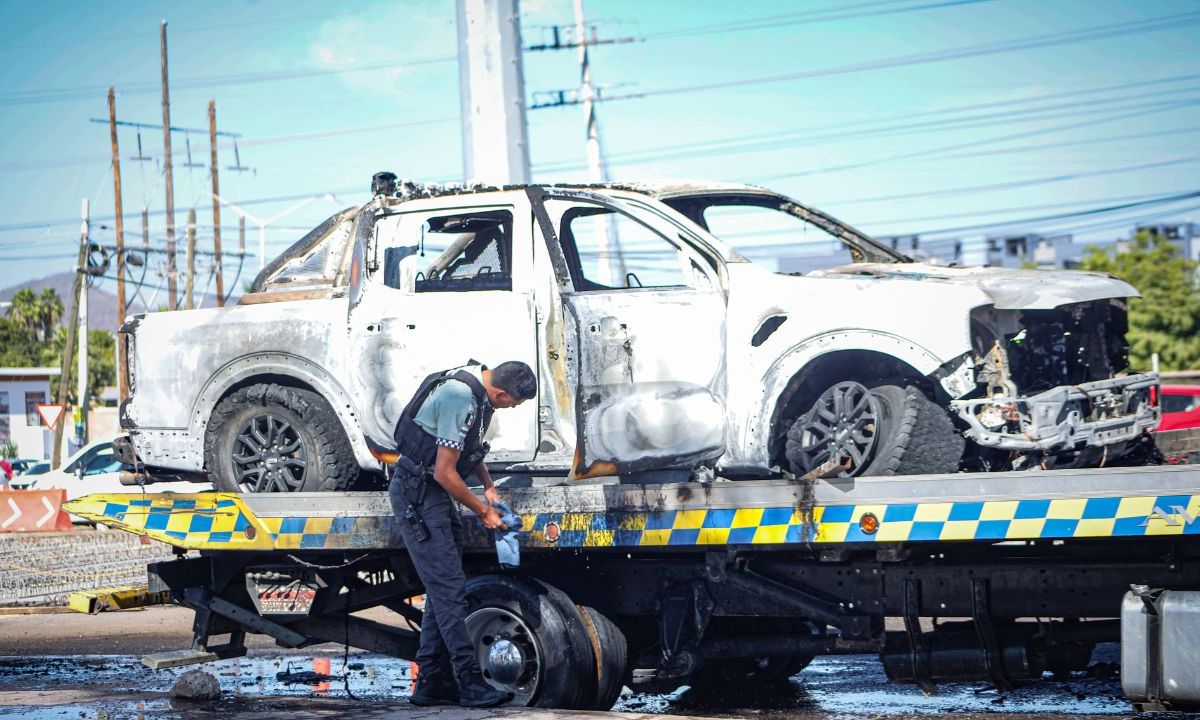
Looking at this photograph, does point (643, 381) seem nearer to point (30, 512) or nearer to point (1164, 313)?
point (30, 512)

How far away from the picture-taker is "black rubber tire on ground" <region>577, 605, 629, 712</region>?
6359mm

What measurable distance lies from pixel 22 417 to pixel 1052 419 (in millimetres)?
64093

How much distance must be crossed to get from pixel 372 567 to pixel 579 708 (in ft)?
5.01

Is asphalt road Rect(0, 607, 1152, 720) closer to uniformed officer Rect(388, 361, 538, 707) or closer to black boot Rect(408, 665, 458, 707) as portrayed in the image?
black boot Rect(408, 665, 458, 707)

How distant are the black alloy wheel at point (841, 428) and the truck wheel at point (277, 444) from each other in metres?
2.41

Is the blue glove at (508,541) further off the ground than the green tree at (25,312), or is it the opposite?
the green tree at (25,312)

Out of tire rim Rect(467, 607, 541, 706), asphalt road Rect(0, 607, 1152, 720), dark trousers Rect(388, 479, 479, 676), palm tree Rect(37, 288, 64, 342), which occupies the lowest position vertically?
asphalt road Rect(0, 607, 1152, 720)

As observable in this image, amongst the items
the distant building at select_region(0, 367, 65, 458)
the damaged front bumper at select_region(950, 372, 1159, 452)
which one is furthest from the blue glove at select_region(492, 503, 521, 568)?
the distant building at select_region(0, 367, 65, 458)

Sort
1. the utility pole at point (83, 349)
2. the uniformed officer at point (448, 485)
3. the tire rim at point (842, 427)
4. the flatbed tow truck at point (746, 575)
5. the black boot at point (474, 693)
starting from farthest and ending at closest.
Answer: the utility pole at point (83, 349), the black boot at point (474, 693), the uniformed officer at point (448, 485), the tire rim at point (842, 427), the flatbed tow truck at point (746, 575)

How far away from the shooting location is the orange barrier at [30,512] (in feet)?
67.0

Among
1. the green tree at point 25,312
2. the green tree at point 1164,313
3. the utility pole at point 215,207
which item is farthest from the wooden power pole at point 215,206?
the green tree at point 25,312

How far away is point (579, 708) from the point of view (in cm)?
625

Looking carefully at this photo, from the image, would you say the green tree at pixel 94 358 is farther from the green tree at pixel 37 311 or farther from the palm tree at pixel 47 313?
the palm tree at pixel 47 313

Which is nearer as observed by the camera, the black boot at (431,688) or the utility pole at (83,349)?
the black boot at (431,688)
